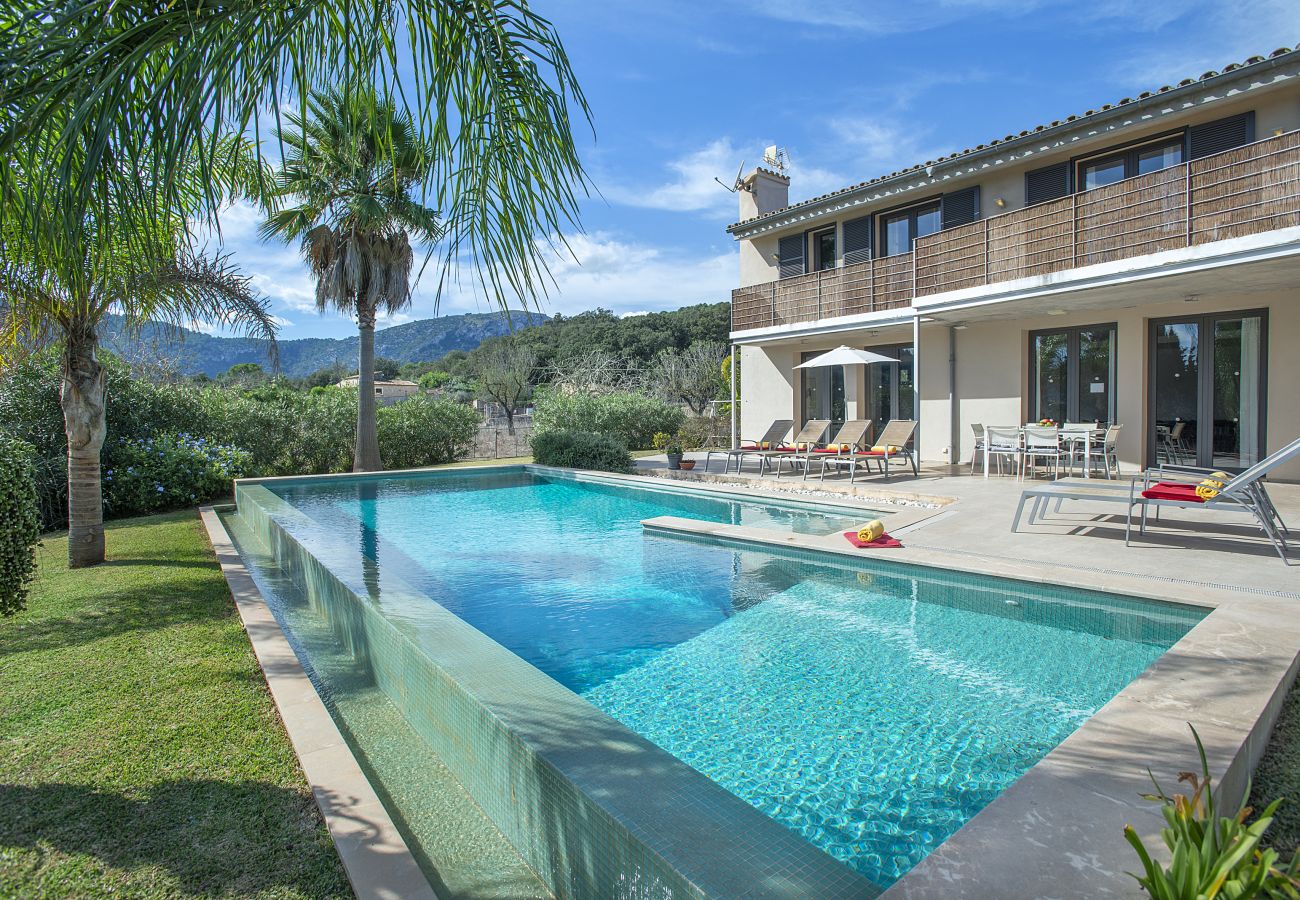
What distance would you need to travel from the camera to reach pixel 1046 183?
12773 mm

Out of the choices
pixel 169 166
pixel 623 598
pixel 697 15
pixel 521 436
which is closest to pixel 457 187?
pixel 169 166

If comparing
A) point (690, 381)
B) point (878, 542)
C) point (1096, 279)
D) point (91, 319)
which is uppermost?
point (690, 381)

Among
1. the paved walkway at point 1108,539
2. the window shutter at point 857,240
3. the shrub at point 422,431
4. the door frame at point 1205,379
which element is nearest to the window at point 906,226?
the window shutter at point 857,240

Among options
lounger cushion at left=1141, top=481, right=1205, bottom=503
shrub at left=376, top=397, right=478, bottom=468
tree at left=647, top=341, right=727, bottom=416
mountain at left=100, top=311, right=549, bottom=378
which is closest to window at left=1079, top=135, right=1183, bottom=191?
lounger cushion at left=1141, top=481, right=1205, bottom=503

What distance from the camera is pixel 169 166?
1.54 m

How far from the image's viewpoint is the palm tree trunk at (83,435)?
7.10 metres

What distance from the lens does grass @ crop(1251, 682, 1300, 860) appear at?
2455 mm

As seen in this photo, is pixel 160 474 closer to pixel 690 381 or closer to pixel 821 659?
pixel 821 659

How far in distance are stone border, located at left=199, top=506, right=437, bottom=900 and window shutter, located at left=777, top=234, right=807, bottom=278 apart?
15.4m

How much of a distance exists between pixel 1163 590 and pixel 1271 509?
2038 millimetres

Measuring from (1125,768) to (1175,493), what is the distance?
489cm

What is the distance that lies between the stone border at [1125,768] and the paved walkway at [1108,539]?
0.92 metres

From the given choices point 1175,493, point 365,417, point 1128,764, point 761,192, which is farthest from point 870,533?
point 761,192

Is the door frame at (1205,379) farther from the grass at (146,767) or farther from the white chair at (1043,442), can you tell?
the grass at (146,767)
